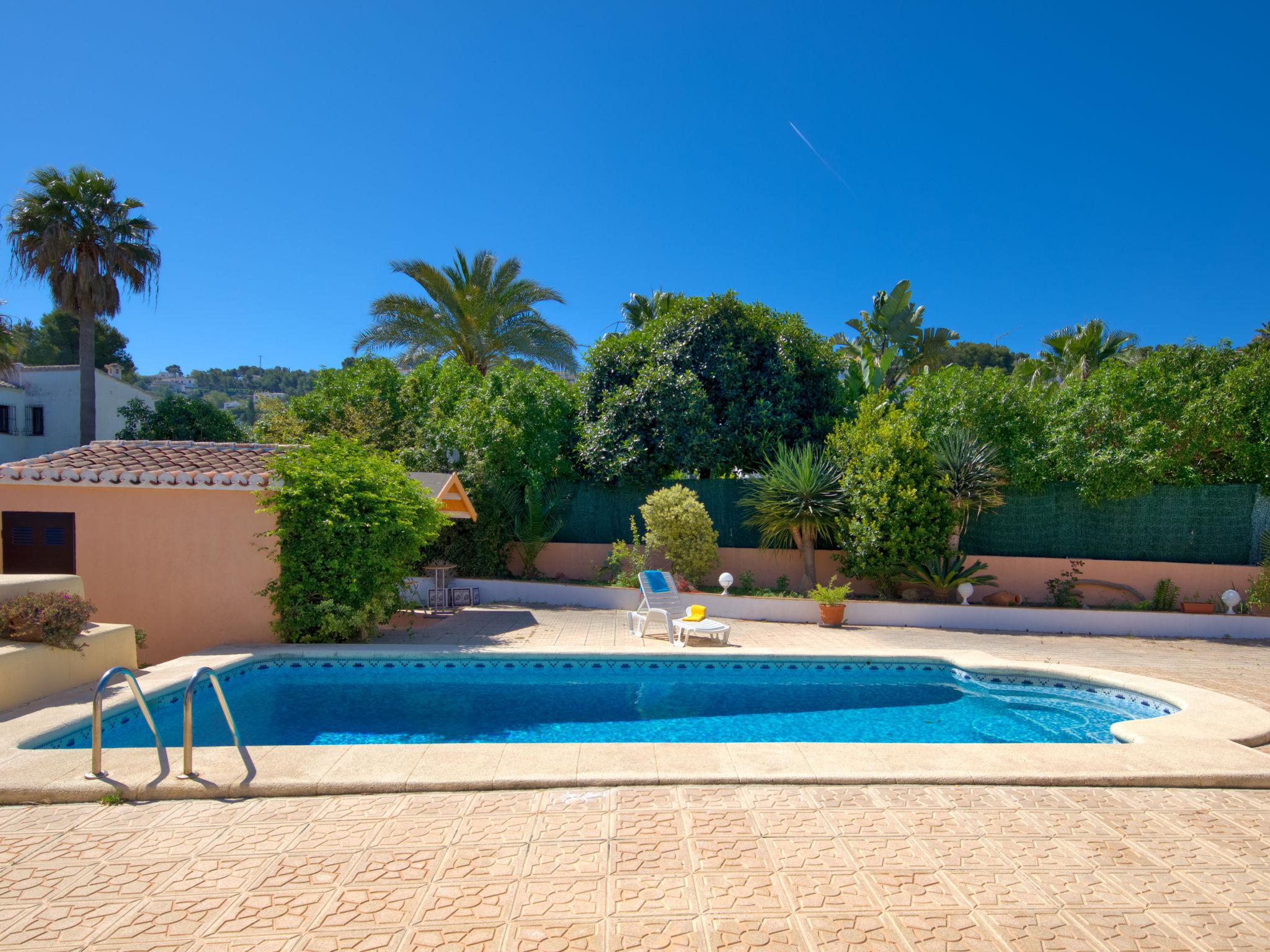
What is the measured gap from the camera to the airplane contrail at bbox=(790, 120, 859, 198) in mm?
18606

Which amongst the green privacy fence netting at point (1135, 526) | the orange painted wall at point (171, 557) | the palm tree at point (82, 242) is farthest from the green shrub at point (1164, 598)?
the palm tree at point (82, 242)

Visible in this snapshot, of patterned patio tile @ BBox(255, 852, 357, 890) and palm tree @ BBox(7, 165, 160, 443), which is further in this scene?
palm tree @ BBox(7, 165, 160, 443)

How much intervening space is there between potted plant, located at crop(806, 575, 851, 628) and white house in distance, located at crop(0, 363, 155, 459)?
108 feet

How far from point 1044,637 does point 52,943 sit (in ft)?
45.9

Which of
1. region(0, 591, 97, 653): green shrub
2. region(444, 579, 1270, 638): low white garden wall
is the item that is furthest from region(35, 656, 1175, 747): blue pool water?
region(444, 579, 1270, 638): low white garden wall

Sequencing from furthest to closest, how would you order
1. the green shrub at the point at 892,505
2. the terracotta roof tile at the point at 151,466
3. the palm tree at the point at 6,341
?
the palm tree at the point at 6,341
the green shrub at the point at 892,505
the terracotta roof tile at the point at 151,466

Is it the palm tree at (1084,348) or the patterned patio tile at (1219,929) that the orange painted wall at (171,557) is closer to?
the patterned patio tile at (1219,929)

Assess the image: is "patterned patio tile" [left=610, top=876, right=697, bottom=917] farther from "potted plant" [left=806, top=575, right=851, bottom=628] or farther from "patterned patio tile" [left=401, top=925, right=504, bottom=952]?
"potted plant" [left=806, top=575, right=851, bottom=628]

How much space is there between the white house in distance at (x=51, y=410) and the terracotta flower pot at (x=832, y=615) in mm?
32896

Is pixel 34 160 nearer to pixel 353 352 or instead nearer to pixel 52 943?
pixel 353 352

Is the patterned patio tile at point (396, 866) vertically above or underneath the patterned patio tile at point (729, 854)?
above

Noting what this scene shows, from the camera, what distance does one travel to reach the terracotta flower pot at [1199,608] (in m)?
13.8

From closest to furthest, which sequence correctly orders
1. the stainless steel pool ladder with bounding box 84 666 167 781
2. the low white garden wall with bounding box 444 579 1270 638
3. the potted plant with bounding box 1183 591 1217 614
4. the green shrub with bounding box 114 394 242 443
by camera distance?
1. the stainless steel pool ladder with bounding box 84 666 167 781
2. the low white garden wall with bounding box 444 579 1270 638
3. the potted plant with bounding box 1183 591 1217 614
4. the green shrub with bounding box 114 394 242 443

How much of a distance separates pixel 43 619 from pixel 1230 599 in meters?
18.5
